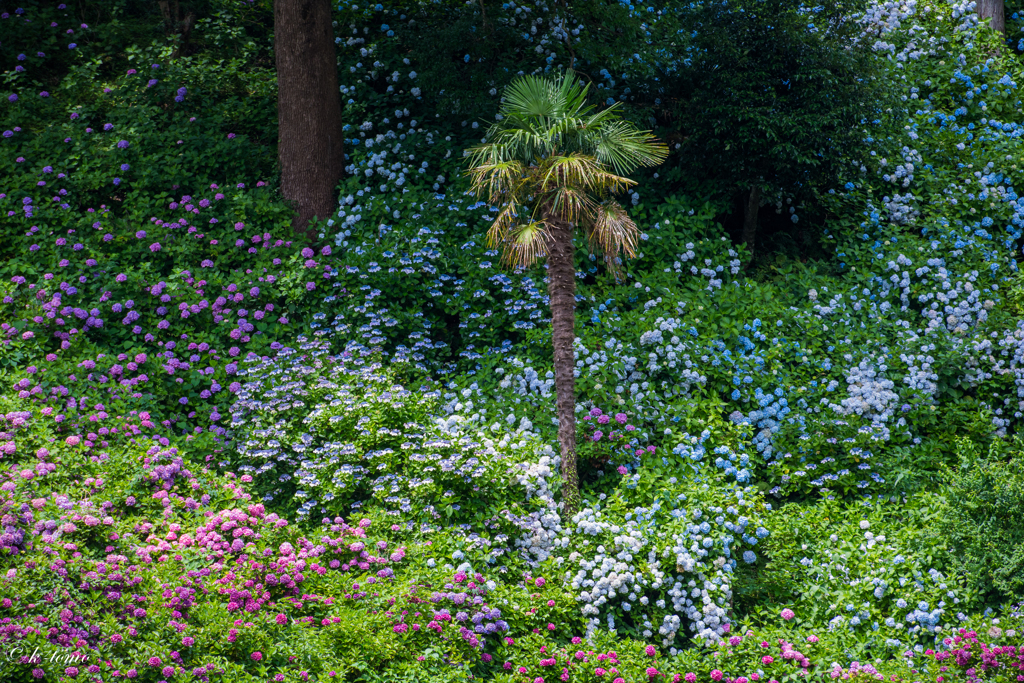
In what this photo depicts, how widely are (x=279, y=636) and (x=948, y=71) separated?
10.4 m

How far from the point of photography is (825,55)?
9719mm

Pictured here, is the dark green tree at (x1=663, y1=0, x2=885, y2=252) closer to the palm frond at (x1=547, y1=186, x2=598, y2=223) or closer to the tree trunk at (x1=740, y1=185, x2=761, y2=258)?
the tree trunk at (x1=740, y1=185, x2=761, y2=258)

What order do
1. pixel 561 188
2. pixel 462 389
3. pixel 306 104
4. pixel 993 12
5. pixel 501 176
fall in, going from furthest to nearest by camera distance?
pixel 993 12 → pixel 306 104 → pixel 462 389 → pixel 501 176 → pixel 561 188

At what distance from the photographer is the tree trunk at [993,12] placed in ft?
42.6

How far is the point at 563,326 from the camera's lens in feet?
23.9

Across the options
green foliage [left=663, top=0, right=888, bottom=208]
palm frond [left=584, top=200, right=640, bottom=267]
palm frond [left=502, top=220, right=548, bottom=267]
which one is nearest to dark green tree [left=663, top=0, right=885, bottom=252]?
green foliage [left=663, top=0, right=888, bottom=208]

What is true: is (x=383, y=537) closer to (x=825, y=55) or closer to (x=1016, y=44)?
(x=825, y=55)

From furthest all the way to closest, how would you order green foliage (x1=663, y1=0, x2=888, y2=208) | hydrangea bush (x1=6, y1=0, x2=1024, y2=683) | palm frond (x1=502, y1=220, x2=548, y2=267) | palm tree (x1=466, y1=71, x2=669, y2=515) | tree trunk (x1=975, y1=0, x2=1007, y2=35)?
tree trunk (x1=975, y1=0, x2=1007, y2=35), green foliage (x1=663, y1=0, x2=888, y2=208), palm tree (x1=466, y1=71, x2=669, y2=515), palm frond (x1=502, y1=220, x2=548, y2=267), hydrangea bush (x1=6, y1=0, x2=1024, y2=683)

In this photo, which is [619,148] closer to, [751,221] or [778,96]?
[778,96]

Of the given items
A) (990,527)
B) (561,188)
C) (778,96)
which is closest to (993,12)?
(778,96)

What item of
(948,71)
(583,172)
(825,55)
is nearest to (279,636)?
(583,172)

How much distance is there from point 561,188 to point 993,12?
9.19 metres

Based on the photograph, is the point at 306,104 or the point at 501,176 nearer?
the point at 501,176

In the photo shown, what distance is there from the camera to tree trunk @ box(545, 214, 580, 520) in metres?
7.20
